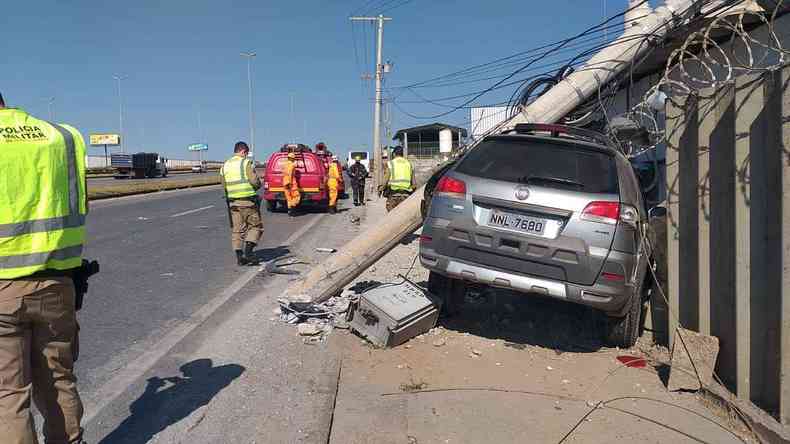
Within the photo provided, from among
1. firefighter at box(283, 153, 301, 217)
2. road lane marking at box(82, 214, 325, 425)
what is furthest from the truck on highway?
road lane marking at box(82, 214, 325, 425)

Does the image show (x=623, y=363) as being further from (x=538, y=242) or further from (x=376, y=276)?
(x=376, y=276)

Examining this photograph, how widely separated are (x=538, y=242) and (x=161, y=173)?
57580 mm

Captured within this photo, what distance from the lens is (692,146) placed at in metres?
4.73

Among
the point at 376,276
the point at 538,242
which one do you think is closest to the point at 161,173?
the point at 376,276

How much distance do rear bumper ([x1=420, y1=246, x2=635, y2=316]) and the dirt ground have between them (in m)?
0.58

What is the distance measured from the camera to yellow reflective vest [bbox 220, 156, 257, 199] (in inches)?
373

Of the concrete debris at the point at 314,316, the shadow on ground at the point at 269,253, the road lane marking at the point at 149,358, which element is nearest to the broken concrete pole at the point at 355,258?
the concrete debris at the point at 314,316

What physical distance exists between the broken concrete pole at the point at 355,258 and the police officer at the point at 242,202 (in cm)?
321

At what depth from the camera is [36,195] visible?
296cm

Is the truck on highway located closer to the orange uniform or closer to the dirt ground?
the orange uniform

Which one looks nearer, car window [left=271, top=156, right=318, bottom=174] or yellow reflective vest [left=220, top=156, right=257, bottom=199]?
yellow reflective vest [left=220, top=156, right=257, bottom=199]

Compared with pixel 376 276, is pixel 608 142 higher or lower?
higher

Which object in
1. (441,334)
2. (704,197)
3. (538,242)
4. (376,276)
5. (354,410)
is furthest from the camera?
(376,276)

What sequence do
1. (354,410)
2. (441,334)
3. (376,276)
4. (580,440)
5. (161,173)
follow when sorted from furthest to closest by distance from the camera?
(161,173)
(376,276)
(441,334)
(354,410)
(580,440)
